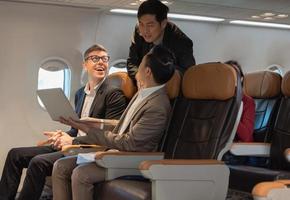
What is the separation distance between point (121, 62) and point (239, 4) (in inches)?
63.7

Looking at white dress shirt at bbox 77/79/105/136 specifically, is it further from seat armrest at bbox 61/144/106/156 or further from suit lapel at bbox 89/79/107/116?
seat armrest at bbox 61/144/106/156

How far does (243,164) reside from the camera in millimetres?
3748

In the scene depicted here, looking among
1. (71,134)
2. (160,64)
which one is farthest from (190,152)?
(71,134)

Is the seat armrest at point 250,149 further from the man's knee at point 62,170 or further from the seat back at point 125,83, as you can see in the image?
the man's knee at point 62,170

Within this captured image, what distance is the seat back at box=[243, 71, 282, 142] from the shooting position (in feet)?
12.7

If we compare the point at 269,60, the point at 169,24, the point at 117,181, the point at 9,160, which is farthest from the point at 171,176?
the point at 269,60

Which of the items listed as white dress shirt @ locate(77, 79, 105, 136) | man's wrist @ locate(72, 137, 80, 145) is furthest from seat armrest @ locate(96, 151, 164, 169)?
white dress shirt @ locate(77, 79, 105, 136)

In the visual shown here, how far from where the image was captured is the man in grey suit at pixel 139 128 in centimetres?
305

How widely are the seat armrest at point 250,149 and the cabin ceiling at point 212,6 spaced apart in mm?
2023

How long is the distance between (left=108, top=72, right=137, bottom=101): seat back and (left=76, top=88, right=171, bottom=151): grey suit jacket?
27.9 inches

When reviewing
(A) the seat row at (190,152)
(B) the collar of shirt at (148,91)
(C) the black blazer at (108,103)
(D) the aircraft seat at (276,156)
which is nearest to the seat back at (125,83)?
(C) the black blazer at (108,103)

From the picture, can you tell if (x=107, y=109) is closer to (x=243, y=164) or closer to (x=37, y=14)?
(x=243, y=164)

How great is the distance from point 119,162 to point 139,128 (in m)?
0.24

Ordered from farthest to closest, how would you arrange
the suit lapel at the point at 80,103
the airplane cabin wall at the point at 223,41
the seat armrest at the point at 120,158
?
the airplane cabin wall at the point at 223,41, the suit lapel at the point at 80,103, the seat armrest at the point at 120,158
